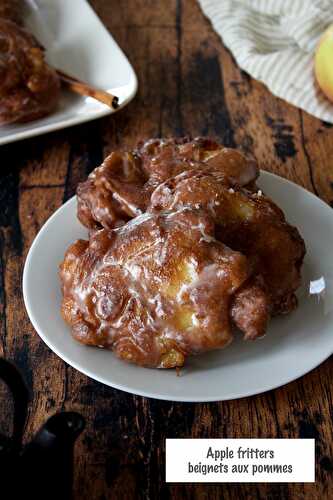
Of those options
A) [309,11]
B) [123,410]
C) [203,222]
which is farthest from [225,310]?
[309,11]

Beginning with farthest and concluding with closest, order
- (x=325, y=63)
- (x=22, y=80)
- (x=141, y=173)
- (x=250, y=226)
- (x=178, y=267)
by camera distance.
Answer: (x=325, y=63), (x=22, y=80), (x=141, y=173), (x=250, y=226), (x=178, y=267)

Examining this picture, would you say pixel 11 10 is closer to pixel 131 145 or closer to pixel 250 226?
pixel 131 145

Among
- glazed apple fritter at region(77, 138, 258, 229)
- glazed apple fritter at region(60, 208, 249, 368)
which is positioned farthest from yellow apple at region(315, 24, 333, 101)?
glazed apple fritter at region(60, 208, 249, 368)

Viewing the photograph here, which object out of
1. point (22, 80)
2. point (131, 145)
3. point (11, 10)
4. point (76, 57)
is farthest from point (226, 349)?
point (11, 10)

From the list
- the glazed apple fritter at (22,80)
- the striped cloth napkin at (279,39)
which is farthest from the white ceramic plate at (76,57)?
the striped cloth napkin at (279,39)

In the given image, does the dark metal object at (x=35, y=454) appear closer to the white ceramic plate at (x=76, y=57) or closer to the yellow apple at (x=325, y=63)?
the white ceramic plate at (x=76, y=57)
